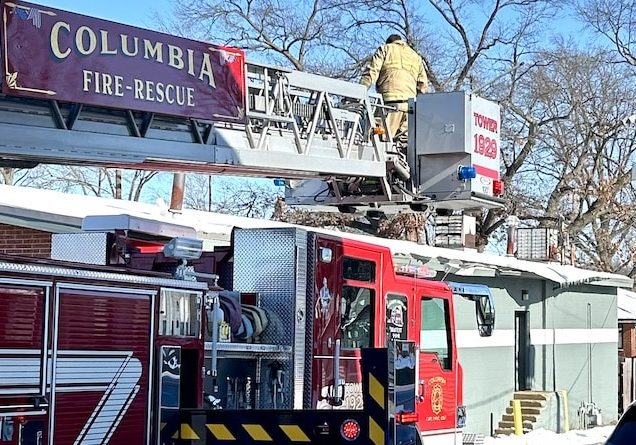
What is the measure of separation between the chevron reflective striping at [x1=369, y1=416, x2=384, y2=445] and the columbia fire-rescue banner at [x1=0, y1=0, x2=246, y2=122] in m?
2.32

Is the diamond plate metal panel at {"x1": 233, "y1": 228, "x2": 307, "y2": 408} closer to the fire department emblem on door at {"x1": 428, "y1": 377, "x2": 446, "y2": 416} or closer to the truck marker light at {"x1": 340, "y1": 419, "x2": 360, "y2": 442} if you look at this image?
the truck marker light at {"x1": 340, "y1": 419, "x2": 360, "y2": 442}

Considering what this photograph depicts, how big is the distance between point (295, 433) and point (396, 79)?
433 cm

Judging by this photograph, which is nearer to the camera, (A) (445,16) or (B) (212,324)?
(B) (212,324)

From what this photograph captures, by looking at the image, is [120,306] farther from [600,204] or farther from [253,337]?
[600,204]

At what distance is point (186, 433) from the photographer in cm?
636

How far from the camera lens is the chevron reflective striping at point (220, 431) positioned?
6.35m

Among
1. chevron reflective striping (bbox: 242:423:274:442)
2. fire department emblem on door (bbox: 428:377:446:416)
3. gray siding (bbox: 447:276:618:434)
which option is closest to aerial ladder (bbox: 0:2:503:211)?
fire department emblem on door (bbox: 428:377:446:416)

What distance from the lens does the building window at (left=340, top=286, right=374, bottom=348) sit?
26.9 feet

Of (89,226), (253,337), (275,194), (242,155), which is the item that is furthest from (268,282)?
(275,194)

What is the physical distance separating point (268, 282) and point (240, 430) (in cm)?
162

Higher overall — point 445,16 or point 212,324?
point 445,16

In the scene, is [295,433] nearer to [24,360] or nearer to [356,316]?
[24,360]

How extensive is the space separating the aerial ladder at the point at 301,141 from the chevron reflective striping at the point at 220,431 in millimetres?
1724

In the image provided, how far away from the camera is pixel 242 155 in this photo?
7598mm
